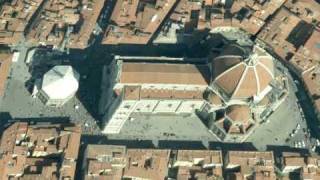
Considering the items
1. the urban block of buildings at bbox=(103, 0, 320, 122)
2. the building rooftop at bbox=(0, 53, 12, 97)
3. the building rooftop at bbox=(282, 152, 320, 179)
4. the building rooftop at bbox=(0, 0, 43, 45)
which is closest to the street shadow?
the building rooftop at bbox=(282, 152, 320, 179)

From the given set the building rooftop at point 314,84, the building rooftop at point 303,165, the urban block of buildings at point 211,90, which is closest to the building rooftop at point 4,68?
the urban block of buildings at point 211,90

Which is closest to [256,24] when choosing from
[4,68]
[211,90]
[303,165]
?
[211,90]

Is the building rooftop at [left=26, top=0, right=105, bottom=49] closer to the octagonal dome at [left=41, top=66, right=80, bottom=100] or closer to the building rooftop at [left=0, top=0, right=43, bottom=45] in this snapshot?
the building rooftop at [left=0, top=0, right=43, bottom=45]

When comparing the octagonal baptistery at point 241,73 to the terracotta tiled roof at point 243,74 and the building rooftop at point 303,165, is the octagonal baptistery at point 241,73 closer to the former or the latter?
the terracotta tiled roof at point 243,74

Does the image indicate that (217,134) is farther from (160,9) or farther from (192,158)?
(160,9)

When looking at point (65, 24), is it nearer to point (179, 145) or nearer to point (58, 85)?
point (58, 85)

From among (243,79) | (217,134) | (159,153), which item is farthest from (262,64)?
(159,153)
